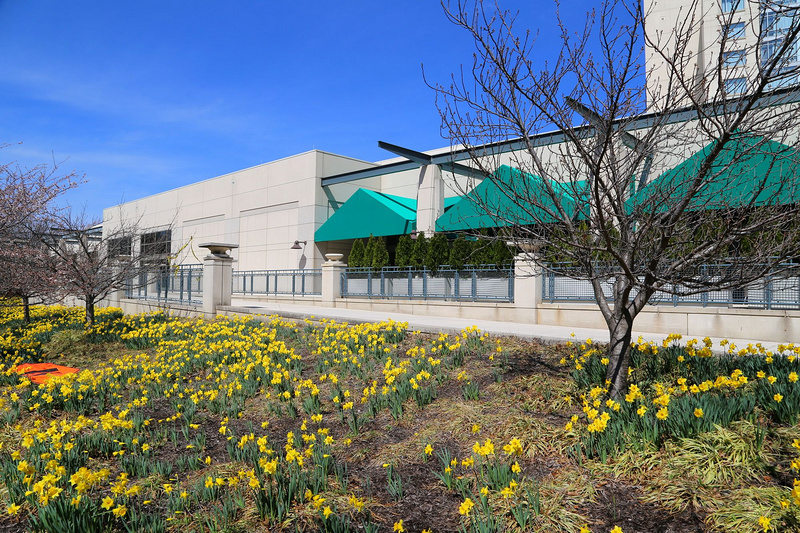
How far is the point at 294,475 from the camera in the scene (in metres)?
3.60

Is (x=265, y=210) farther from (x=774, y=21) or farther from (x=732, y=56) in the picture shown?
(x=774, y=21)

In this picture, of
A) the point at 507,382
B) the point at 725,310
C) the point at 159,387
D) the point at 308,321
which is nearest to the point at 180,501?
the point at 507,382

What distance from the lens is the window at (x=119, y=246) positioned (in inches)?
585

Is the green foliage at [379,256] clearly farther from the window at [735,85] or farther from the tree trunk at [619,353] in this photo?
the window at [735,85]

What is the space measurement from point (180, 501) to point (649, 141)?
4.72 meters

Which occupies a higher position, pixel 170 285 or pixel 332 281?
pixel 332 281

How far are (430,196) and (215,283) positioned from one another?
35.2 ft

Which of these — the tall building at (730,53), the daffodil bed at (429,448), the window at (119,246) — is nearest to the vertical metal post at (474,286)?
the daffodil bed at (429,448)

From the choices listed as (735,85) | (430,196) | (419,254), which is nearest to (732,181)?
(735,85)

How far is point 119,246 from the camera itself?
14930 millimetres

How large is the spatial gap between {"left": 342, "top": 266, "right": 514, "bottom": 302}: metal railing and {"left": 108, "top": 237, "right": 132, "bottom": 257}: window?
762 cm

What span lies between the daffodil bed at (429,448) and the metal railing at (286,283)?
16.9 m

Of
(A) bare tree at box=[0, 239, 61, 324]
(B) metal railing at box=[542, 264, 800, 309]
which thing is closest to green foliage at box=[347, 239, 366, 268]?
(B) metal railing at box=[542, 264, 800, 309]

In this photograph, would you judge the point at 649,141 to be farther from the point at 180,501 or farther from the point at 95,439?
the point at 95,439
